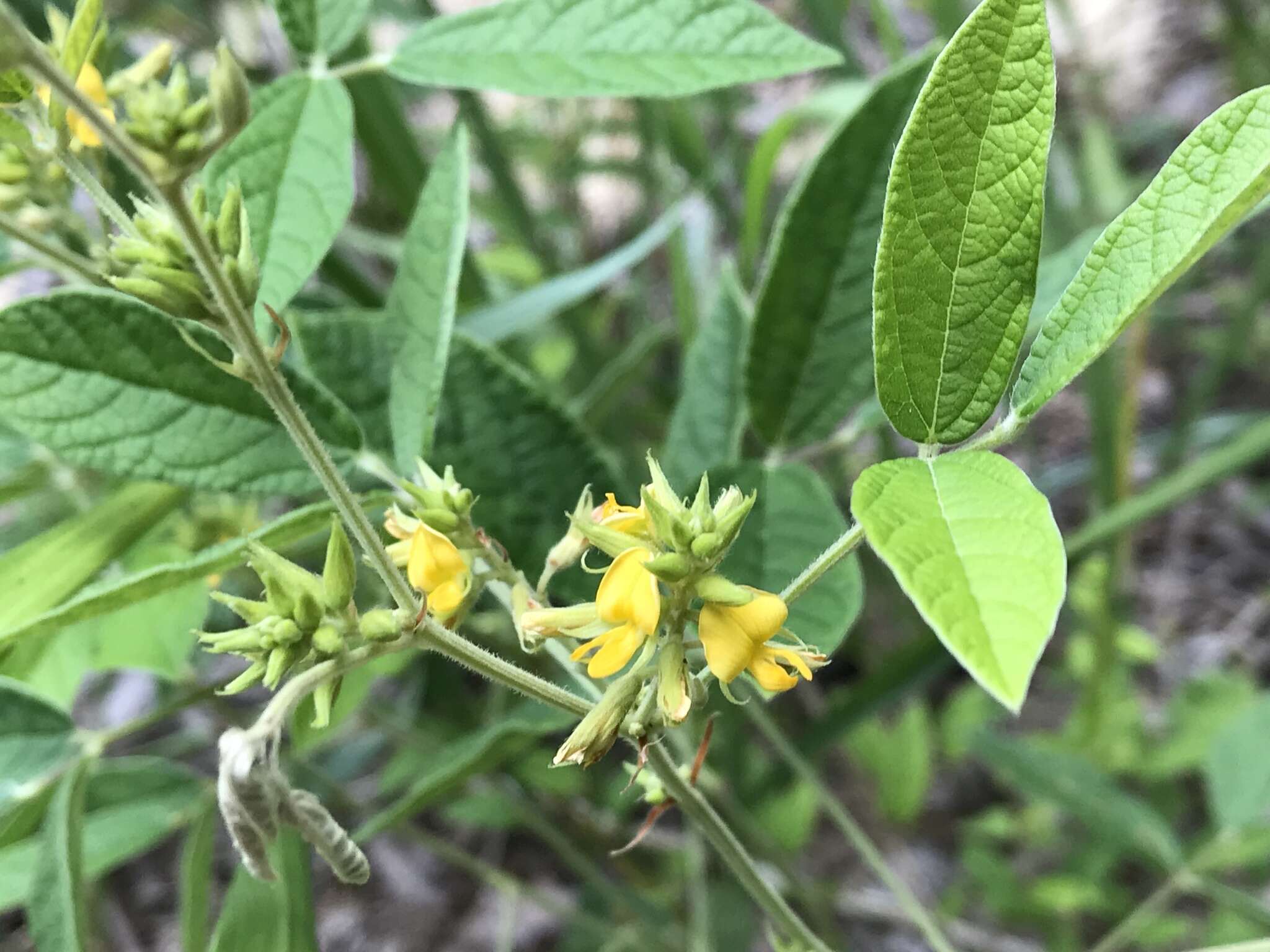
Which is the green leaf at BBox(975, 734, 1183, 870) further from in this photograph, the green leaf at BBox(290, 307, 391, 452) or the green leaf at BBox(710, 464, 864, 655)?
the green leaf at BBox(290, 307, 391, 452)

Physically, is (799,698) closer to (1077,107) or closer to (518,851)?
(518,851)

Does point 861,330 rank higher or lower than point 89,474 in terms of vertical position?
lower

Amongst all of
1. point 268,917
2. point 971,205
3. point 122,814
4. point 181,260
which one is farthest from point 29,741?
point 971,205

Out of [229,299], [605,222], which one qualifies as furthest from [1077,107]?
[229,299]

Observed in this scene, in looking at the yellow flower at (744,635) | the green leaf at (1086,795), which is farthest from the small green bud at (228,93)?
the green leaf at (1086,795)

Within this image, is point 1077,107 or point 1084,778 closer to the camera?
point 1084,778

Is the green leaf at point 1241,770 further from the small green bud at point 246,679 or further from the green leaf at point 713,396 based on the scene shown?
the small green bud at point 246,679

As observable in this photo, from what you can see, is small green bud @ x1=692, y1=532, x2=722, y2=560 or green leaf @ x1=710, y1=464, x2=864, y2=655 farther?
green leaf @ x1=710, y1=464, x2=864, y2=655

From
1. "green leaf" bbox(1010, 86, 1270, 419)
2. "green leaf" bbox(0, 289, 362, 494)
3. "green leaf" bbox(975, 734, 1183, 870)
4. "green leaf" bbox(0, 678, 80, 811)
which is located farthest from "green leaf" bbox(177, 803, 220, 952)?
"green leaf" bbox(975, 734, 1183, 870)
